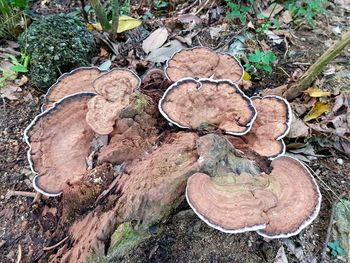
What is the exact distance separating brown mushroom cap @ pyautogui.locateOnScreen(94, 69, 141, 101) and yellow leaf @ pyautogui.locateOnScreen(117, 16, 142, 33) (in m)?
1.95

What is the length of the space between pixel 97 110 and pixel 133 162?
0.49 m

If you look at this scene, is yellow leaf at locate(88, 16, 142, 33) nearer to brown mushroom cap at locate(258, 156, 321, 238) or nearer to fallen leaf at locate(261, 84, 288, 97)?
fallen leaf at locate(261, 84, 288, 97)

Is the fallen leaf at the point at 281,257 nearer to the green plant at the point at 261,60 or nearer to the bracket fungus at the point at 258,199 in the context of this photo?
the bracket fungus at the point at 258,199

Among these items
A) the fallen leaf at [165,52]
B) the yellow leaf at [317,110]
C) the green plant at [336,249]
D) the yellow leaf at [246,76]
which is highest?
the fallen leaf at [165,52]

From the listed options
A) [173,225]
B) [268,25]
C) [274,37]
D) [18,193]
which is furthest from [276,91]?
[18,193]

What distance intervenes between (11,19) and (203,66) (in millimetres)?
2847

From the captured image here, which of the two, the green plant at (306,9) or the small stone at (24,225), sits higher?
the green plant at (306,9)

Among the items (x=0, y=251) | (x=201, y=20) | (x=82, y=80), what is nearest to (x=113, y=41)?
(x=201, y=20)

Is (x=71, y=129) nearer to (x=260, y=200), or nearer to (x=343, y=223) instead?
(x=260, y=200)

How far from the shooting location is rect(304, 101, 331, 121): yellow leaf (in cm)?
359

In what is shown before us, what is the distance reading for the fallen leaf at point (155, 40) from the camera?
4.49m

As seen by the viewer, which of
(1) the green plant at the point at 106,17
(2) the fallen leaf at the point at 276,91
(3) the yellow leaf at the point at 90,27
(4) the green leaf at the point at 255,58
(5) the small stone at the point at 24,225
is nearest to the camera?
(5) the small stone at the point at 24,225

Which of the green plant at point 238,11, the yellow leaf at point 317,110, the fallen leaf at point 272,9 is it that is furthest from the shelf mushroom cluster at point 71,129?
the fallen leaf at point 272,9

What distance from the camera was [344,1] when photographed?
527 centimetres
